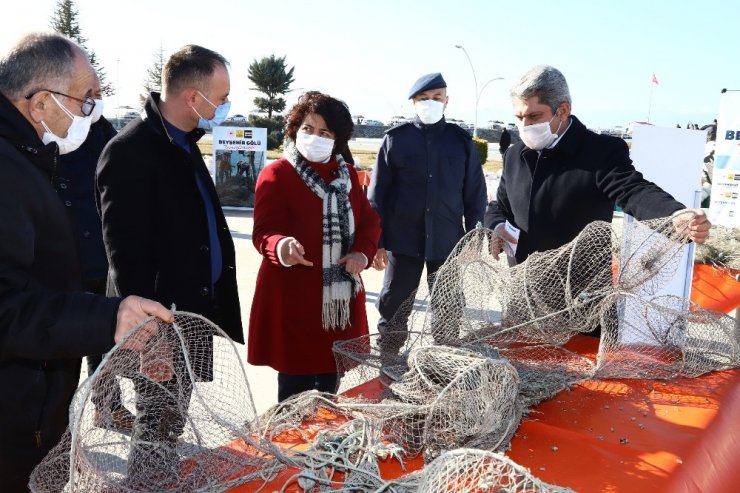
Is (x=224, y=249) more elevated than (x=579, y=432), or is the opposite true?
(x=224, y=249)

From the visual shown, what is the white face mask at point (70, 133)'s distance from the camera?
1.69 m

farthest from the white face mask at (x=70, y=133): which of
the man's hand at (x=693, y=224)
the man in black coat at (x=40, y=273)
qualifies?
the man's hand at (x=693, y=224)

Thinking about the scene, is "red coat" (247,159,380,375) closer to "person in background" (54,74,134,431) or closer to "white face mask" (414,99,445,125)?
"person in background" (54,74,134,431)

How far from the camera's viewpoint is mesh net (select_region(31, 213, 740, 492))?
144 cm

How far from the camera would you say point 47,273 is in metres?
1.65

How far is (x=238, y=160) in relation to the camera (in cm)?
1212

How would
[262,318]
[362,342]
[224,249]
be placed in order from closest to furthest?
[362,342], [224,249], [262,318]

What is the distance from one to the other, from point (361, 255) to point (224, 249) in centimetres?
62

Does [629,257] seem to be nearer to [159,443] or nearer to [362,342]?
[362,342]

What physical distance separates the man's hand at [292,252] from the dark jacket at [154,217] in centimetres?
30

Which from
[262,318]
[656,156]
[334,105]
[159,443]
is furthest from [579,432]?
[656,156]

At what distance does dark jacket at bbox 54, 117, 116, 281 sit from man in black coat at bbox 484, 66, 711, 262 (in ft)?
7.24

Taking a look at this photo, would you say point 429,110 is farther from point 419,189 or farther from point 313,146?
point 313,146

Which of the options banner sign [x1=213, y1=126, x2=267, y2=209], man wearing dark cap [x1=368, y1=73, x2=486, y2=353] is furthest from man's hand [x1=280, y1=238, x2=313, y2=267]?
banner sign [x1=213, y1=126, x2=267, y2=209]
